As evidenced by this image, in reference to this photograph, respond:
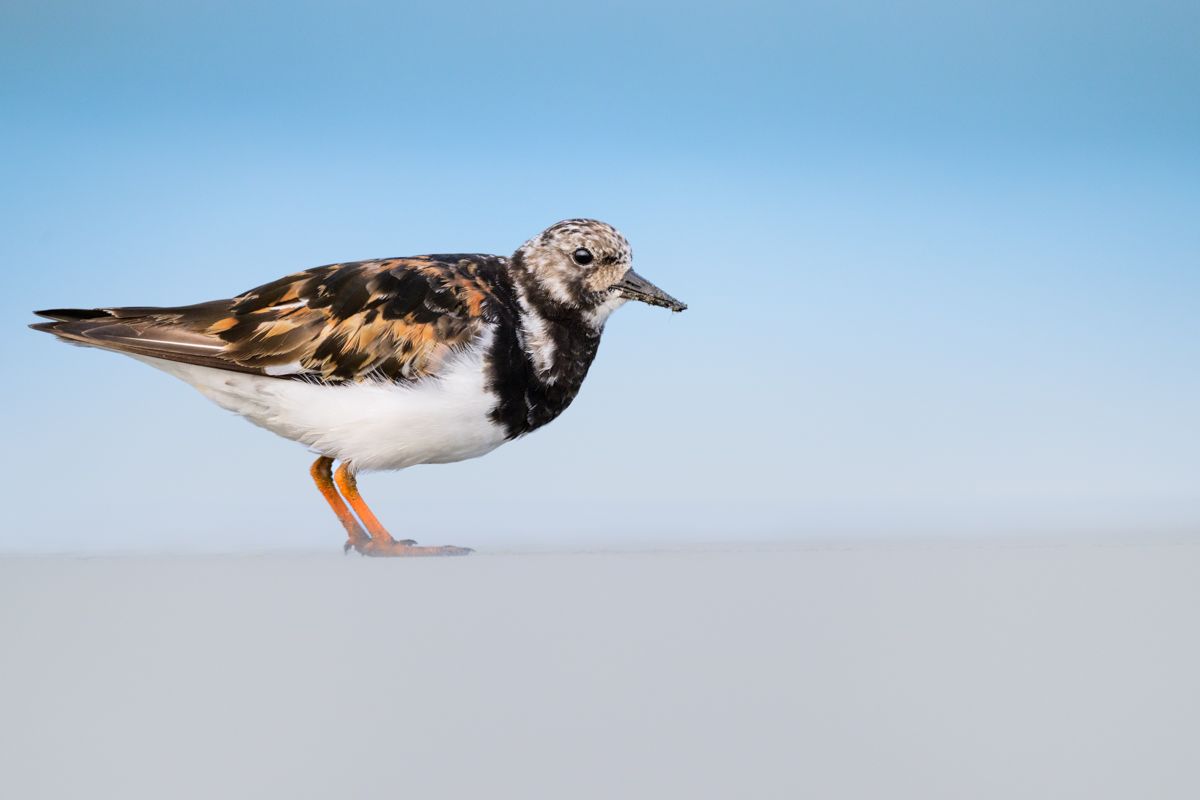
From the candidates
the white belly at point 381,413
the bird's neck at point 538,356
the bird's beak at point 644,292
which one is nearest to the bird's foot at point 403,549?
the white belly at point 381,413

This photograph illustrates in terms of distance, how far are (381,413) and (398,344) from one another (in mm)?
265

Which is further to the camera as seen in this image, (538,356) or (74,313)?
(74,313)

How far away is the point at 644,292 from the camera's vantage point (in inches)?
203

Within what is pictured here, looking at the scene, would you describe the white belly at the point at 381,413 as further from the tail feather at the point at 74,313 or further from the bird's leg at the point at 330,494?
the tail feather at the point at 74,313

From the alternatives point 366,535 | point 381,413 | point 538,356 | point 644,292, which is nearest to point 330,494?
point 366,535

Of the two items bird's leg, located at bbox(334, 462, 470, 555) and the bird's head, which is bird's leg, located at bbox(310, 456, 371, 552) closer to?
bird's leg, located at bbox(334, 462, 470, 555)


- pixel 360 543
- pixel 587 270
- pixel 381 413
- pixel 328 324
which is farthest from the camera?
pixel 360 543

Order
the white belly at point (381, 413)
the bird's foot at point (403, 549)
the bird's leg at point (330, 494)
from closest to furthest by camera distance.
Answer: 1. the white belly at point (381, 413)
2. the bird's foot at point (403, 549)
3. the bird's leg at point (330, 494)

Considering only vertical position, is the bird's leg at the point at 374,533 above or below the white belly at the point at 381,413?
below

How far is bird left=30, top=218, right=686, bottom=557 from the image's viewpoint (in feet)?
16.1

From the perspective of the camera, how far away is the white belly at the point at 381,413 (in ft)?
16.0

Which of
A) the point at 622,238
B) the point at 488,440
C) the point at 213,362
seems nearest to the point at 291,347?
the point at 213,362

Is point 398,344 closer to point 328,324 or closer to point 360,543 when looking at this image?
point 328,324

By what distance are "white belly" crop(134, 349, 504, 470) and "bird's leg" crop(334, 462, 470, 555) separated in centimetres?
13
